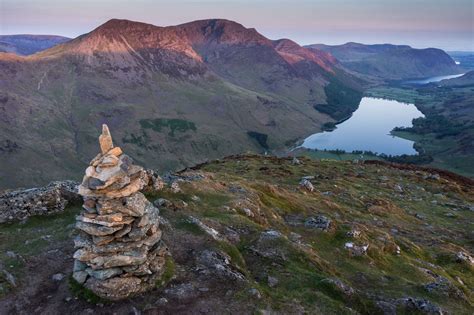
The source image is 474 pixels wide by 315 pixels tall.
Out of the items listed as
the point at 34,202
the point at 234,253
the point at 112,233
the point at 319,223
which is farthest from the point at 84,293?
the point at 319,223

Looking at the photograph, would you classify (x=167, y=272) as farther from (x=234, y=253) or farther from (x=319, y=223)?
(x=319, y=223)

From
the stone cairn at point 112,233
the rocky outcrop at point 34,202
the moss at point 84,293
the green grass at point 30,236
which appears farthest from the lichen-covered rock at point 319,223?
the rocky outcrop at point 34,202

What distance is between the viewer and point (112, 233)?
27.9 meters

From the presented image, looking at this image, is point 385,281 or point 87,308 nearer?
point 87,308

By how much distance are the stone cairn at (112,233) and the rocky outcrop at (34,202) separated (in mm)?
13169

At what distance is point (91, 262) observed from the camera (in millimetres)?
27344

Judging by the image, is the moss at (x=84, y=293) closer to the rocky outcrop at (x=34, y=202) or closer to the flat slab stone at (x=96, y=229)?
the flat slab stone at (x=96, y=229)

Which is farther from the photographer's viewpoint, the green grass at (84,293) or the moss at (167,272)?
the moss at (167,272)

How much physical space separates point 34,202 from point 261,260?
22.6 m

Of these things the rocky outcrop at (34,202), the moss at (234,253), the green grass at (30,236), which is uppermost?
the rocky outcrop at (34,202)

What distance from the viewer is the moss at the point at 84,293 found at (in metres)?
26.9

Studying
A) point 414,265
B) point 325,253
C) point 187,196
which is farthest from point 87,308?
point 414,265

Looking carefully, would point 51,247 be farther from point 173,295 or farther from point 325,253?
point 325,253

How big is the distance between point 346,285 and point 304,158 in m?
75.3
